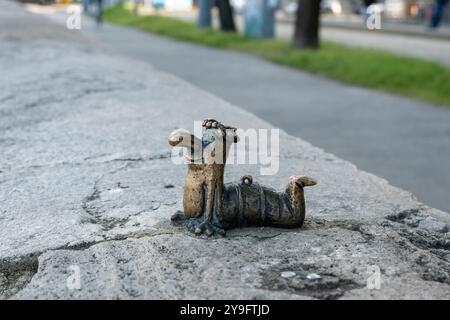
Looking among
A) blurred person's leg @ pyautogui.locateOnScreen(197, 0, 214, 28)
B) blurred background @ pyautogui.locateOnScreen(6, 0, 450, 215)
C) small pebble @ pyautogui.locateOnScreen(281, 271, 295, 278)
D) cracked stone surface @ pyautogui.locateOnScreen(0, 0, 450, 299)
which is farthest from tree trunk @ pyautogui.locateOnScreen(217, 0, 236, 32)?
small pebble @ pyautogui.locateOnScreen(281, 271, 295, 278)

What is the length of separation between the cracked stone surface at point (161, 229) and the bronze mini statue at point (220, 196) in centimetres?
4

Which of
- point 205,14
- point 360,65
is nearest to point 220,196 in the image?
point 360,65

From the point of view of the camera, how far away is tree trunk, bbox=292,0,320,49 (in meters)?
13.2

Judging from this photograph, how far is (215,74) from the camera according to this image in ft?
35.2

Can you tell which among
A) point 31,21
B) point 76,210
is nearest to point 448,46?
point 31,21

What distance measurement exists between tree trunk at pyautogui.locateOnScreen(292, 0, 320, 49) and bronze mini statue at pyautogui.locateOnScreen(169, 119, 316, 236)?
445 inches

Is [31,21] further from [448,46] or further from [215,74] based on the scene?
[448,46]

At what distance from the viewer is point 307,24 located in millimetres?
13227

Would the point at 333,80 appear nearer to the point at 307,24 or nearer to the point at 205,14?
the point at 307,24

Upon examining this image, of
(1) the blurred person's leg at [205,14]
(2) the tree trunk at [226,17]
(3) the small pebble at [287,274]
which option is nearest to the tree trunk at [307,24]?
(2) the tree trunk at [226,17]

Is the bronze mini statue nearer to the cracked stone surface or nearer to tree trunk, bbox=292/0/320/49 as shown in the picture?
the cracked stone surface

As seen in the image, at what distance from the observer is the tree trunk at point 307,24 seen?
13188 mm
